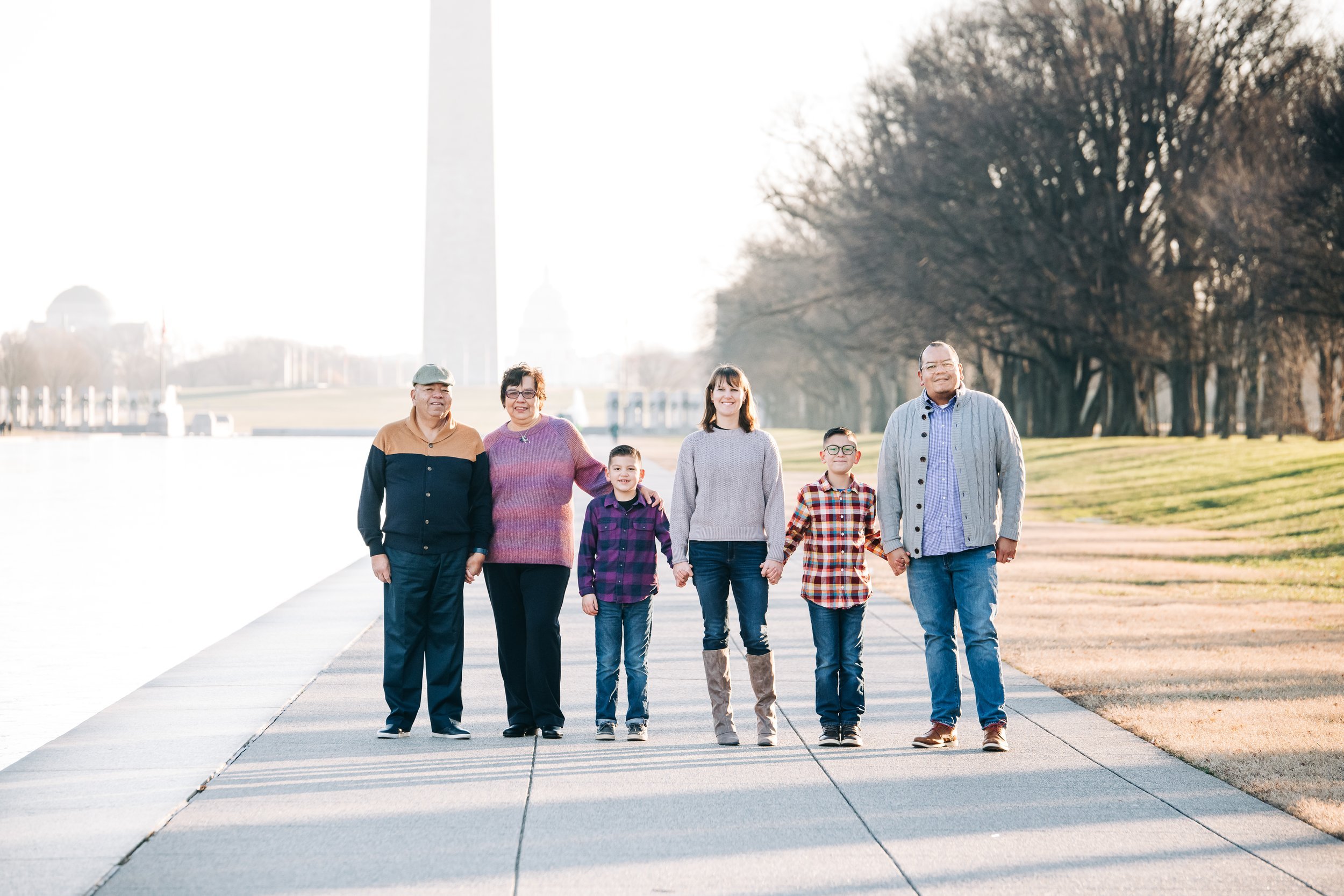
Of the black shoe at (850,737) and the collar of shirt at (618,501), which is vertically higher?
the collar of shirt at (618,501)

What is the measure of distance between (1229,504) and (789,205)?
75.5ft

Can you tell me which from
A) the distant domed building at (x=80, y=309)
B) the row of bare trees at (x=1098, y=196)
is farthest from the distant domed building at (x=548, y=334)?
the row of bare trees at (x=1098, y=196)

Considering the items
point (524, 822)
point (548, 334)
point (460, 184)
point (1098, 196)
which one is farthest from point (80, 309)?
point (524, 822)

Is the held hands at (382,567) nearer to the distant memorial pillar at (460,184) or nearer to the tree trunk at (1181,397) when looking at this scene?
the tree trunk at (1181,397)

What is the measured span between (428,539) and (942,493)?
7.61 ft

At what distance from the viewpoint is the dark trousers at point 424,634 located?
7.12 metres

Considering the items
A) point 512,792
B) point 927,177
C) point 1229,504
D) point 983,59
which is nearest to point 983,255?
point 927,177

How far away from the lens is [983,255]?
38469mm

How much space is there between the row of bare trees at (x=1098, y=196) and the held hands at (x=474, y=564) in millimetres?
27357

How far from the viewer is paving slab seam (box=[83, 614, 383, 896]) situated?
15.8ft

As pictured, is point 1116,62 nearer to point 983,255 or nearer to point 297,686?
point 983,255

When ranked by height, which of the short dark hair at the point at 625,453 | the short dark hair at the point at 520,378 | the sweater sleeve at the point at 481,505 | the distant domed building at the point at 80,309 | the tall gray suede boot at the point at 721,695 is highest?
the distant domed building at the point at 80,309

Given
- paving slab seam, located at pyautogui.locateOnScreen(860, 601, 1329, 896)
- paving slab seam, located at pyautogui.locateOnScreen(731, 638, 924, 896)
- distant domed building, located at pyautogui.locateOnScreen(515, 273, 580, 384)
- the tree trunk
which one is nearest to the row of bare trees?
the tree trunk

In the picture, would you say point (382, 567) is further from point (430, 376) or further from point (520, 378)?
point (520, 378)
